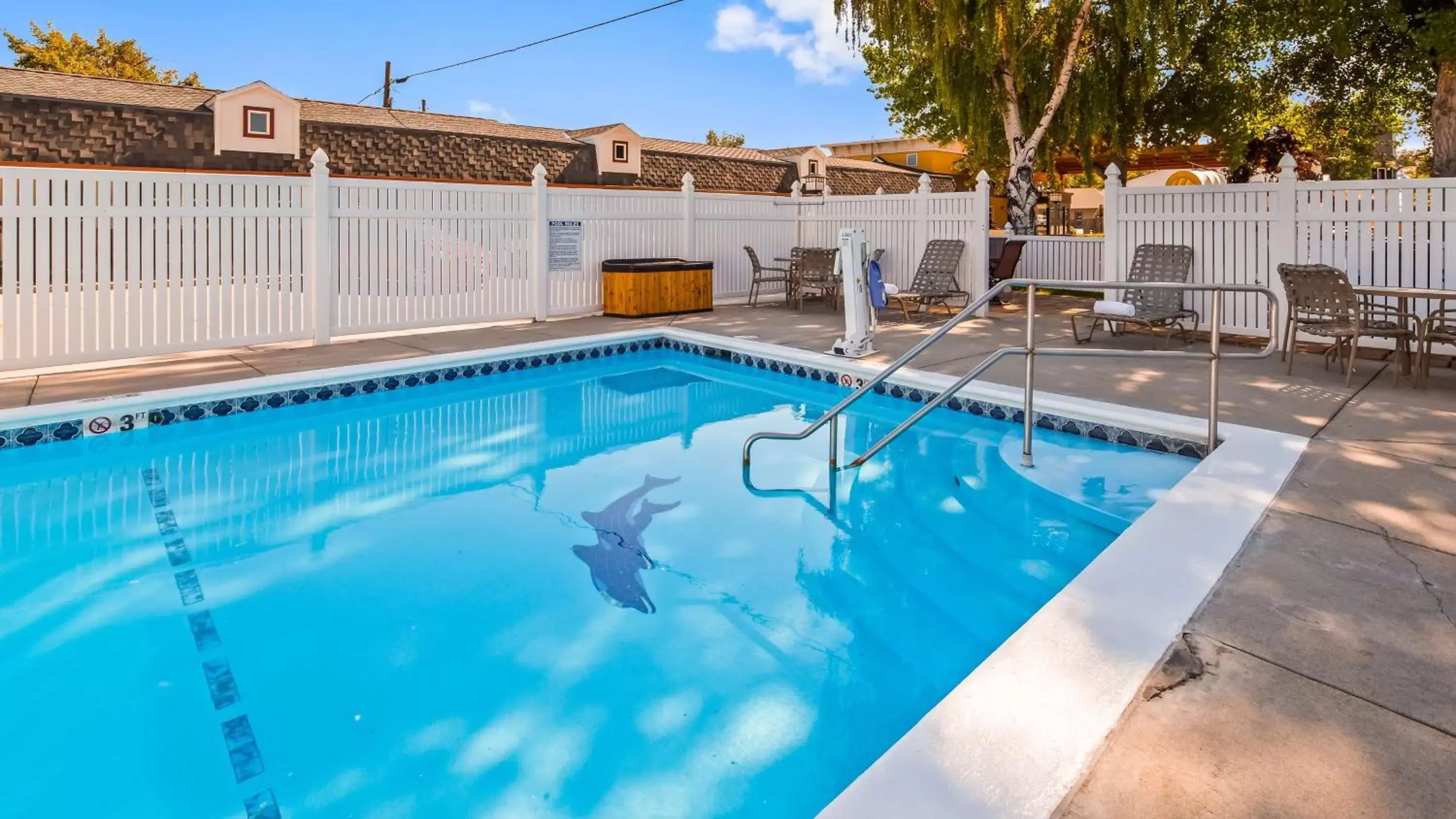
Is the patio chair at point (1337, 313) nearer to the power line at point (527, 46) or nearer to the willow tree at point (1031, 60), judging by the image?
the willow tree at point (1031, 60)

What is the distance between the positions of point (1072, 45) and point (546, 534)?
34.8 feet

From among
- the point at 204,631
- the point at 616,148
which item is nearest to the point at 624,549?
the point at 204,631

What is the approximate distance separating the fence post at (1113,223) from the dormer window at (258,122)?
19.3 metres

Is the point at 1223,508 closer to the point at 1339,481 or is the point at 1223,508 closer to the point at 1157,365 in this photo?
the point at 1339,481

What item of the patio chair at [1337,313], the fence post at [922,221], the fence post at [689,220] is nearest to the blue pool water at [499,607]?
the patio chair at [1337,313]

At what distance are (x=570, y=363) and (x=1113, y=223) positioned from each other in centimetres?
571

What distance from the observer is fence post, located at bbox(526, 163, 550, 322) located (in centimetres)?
930

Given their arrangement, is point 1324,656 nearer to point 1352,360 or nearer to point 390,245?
point 1352,360

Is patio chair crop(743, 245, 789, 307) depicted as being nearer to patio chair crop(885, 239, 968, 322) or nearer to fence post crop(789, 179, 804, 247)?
fence post crop(789, 179, 804, 247)

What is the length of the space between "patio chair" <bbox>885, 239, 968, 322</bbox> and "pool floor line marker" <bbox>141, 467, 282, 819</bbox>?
775cm

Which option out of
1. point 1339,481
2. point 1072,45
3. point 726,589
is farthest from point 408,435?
point 1072,45

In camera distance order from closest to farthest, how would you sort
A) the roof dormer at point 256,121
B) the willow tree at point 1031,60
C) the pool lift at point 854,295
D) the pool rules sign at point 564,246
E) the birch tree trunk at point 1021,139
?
the pool lift at point 854,295
the pool rules sign at point 564,246
the willow tree at point 1031,60
the birch tree trunk at point 1021,139
the roof dormer at point 256,121

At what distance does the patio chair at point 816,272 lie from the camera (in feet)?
35.0

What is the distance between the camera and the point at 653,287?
10.1m
